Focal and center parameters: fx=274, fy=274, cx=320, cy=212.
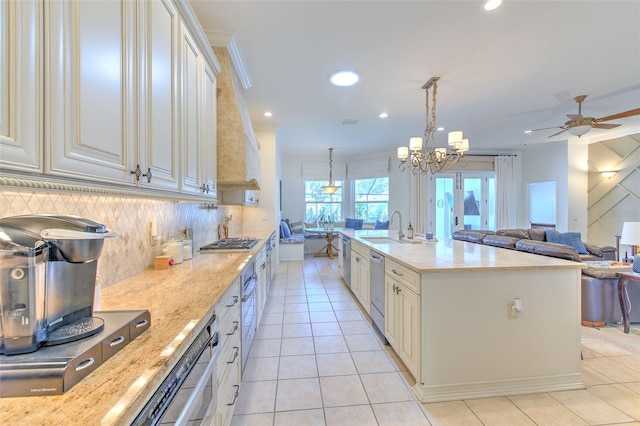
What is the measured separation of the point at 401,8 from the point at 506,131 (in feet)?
15.3

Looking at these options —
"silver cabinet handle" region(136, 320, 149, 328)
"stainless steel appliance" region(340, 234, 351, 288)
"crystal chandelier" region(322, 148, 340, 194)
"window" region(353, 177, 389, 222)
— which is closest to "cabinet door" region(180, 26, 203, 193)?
"silver cabinet handle" region(136, 320, 149, 328)

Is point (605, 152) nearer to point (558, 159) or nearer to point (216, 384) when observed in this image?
point (558, 159)

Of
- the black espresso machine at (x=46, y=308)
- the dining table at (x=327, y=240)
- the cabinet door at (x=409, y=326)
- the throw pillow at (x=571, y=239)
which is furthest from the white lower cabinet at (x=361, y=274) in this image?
the throw pillow at (x=571, y=239)

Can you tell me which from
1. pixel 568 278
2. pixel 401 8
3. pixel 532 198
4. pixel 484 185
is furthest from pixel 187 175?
pixel 532 198

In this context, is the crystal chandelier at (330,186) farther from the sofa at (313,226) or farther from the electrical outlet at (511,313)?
the electrical outlet at (511,313)

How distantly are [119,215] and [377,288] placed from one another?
2227 mm

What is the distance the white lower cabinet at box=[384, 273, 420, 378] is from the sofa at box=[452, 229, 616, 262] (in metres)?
1.98

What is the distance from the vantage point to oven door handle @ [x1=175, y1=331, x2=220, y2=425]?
86 centimetres

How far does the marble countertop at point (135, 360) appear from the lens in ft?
1.82

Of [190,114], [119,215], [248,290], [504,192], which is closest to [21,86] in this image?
[119,215]

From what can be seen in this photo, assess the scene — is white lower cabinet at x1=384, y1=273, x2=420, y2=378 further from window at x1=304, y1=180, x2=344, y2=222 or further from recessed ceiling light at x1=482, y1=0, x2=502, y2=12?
window at x1=304, y1=180, x2=344, y2=222

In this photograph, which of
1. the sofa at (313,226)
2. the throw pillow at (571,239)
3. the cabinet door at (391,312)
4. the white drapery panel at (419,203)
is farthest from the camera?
the sofa at (313,226)

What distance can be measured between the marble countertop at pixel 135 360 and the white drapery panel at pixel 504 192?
25.6 feet

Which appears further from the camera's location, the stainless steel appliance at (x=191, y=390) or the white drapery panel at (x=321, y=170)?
the white drapery panel at (x=321, y=170)
